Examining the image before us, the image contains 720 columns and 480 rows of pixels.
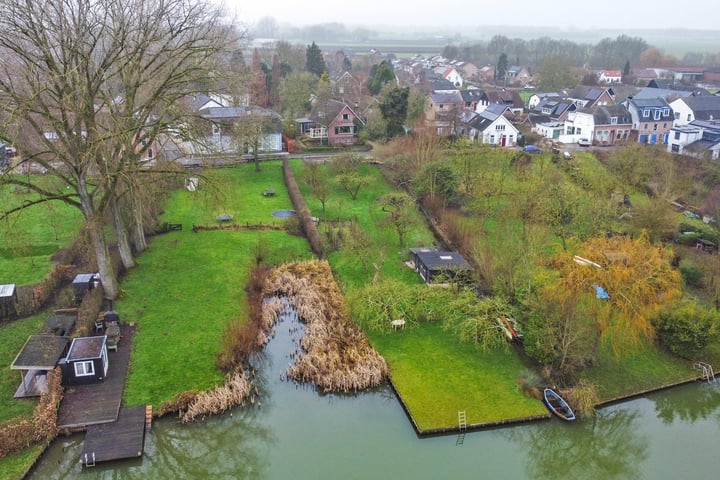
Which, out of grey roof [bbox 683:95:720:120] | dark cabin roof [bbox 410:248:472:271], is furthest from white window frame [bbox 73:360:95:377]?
grey roof [bbox 683:95:720:120]

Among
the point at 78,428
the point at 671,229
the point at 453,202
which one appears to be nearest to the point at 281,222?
the point at 453,202

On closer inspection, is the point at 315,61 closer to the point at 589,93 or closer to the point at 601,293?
the point at 589,93

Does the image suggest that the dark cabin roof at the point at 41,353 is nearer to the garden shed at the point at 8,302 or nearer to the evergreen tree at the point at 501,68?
the garden shed at the point at 8,302

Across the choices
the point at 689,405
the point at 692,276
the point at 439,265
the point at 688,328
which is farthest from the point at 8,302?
the point at 692,276

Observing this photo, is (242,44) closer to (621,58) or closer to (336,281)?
(336,281)

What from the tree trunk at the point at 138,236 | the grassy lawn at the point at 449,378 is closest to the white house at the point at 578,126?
the grassy lawn at the point at 449,378

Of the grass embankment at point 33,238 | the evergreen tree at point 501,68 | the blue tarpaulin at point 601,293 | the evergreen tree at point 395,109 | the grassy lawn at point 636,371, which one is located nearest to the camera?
the grassy lawn at point 636,371

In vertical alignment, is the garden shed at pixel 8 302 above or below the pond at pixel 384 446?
above
